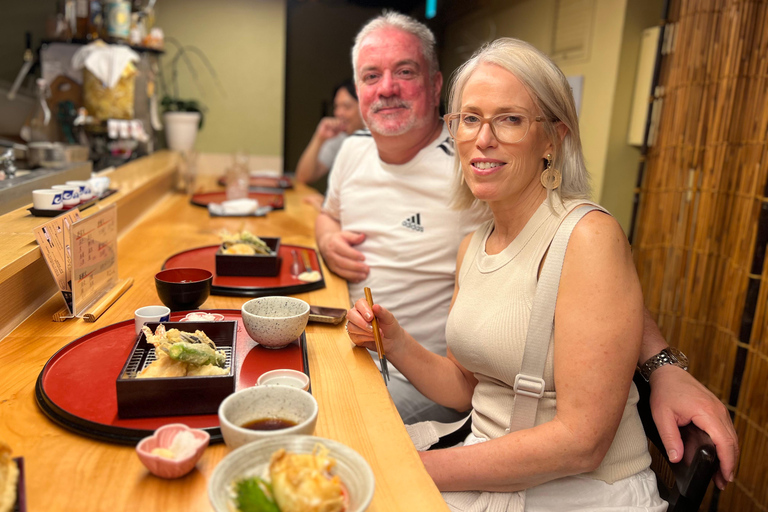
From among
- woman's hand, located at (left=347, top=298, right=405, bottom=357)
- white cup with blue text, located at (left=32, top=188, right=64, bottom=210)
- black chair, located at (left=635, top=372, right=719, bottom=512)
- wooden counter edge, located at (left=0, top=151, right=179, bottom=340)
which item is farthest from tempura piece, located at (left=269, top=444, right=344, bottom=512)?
white cup with blue text, located at (left=32, top=188, right=64, bottom=210)

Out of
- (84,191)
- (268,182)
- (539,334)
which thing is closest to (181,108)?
(268,182)

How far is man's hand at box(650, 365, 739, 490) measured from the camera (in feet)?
3.33

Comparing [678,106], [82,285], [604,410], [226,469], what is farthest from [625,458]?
[678,106]

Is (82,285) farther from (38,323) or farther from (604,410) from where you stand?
(604,410)

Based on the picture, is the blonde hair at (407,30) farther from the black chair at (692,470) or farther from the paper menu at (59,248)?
the black chair at (692,470)

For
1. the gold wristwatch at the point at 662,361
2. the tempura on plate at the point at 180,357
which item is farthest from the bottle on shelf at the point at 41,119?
the gold wristwatch at the point at 662,361

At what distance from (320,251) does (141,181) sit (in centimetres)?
103

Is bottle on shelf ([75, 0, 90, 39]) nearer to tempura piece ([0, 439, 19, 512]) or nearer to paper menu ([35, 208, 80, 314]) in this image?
paper menu ([35, 208, 80, 314])

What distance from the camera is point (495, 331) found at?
119 centimetres

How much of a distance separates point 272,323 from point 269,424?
0.34 metres

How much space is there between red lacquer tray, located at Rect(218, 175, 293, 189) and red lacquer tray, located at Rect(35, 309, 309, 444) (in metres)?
2.55

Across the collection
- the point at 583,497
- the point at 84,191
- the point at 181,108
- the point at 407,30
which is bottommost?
the point at 583,497

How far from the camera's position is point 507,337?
1.17m

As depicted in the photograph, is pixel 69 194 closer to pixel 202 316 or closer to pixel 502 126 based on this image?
pixel 202 316
